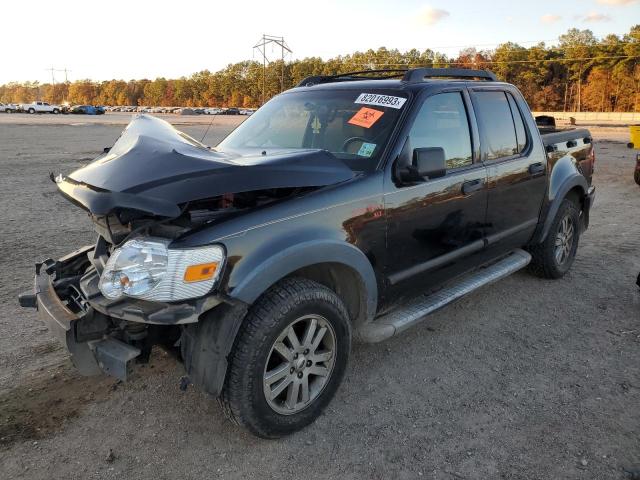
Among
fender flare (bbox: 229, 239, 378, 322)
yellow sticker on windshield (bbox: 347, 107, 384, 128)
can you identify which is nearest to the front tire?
fender flare (bbox: 229, 239, 378, 322)

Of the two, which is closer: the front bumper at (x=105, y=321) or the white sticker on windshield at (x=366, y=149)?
the front bumper at (x=105, y=321)

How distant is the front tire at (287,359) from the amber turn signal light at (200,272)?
31cm

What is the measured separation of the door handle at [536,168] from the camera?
441cm

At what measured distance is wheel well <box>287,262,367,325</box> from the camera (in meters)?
2.96

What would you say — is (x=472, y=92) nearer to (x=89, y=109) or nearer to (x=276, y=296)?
(x=276, y=296)

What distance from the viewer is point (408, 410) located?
119 inches

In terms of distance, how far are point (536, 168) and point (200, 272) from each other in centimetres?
337

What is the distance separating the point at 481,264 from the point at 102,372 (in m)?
2.91

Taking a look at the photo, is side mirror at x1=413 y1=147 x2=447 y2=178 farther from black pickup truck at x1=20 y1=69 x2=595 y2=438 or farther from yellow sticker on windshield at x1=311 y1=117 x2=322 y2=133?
yellow sticker on windshield at x1=311 y1=117 x2=322 y2=133

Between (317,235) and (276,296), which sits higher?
(317,235)

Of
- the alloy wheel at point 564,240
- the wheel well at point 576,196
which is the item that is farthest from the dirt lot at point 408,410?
the wheel well at point 576,196

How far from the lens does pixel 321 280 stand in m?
3.04

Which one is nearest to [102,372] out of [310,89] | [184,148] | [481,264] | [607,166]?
[184,148]

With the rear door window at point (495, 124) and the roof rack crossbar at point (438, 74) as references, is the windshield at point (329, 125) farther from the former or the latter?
the rear door window at point (495, 124)
